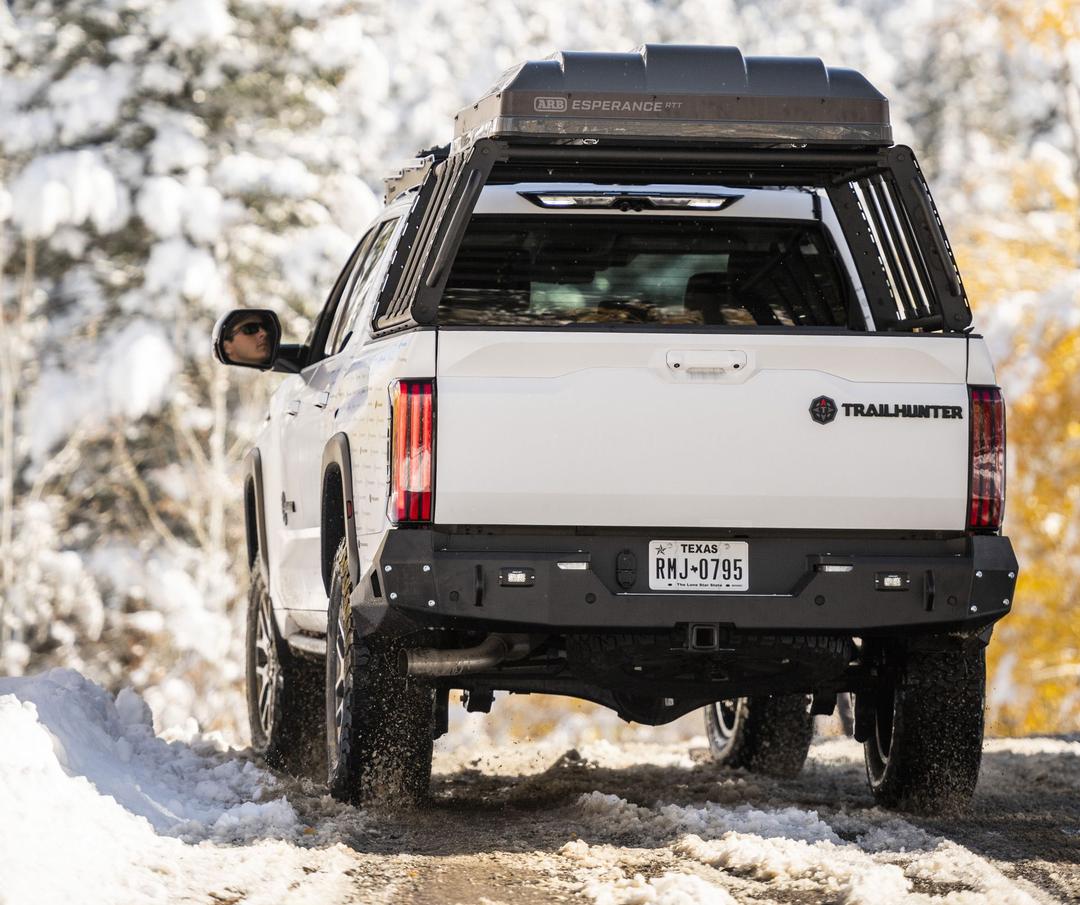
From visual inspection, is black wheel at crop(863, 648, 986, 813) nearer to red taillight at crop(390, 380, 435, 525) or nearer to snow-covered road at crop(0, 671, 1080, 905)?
snow-covered road at crop(0, 671, 1080, 905)

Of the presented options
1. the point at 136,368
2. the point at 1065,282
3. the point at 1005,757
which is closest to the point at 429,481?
the point at 1005,757

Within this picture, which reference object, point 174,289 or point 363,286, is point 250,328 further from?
point 174,289

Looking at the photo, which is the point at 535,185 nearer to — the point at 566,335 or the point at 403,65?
the point at 566,335

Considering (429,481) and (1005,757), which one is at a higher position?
(429,481)

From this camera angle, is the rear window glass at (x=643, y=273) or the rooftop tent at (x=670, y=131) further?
the rear window glass at (x=643, y=273)

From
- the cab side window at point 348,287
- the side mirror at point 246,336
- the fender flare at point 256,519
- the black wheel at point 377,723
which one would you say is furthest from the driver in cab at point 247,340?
the black wheel at point 377,723

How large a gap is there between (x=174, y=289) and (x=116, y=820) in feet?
48.8

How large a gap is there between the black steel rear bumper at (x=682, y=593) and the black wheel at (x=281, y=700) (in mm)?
2215

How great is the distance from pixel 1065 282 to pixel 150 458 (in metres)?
10.7

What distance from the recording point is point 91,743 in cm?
671

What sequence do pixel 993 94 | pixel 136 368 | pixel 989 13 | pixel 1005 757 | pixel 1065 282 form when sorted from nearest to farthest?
pixel 1005 757 → pixel 136 368 → pixel 1065 282 → pixel 989 13 → pixel 993 94

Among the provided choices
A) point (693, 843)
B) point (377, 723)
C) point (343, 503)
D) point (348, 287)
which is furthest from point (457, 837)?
point (348, 287)

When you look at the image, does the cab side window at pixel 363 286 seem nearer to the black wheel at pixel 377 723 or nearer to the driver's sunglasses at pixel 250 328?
the driver's sunglasses at pixel 250 328

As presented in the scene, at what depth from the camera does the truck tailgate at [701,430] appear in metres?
5.73
